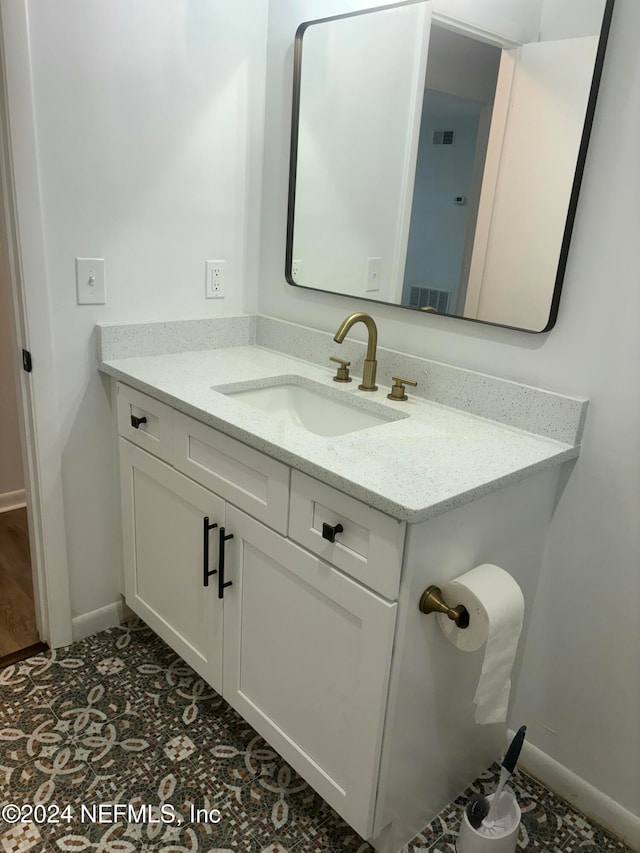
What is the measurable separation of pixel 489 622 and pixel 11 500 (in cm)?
233

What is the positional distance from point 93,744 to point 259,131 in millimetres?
1788

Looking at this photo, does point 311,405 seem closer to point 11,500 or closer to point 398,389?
point 398,389

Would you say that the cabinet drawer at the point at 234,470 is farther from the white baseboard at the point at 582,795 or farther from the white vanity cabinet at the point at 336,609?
the white baseboard at the point at 582,795

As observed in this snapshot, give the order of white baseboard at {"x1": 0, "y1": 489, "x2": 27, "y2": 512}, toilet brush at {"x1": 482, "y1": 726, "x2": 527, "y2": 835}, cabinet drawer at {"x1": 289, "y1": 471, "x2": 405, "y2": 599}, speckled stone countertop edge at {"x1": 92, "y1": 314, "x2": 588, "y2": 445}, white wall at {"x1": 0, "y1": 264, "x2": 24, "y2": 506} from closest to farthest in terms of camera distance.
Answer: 1. cabinet drawer at {"x1": 289, "y1": 471, "x2": 405, "y2": 599}
2. toilet brush at {"x1": 482, "y1": 726, "x2": 527, "y2": 835}
3. speckled stone countertop edge at {"x1": 92, "y1": 314, "x2": 588, "y2": 445}
4. white wall at {"x1": 0, "y1": 264, "x2": 24, "y2": 506}
5. white baseboard at {"x1": 0, "y1": 489, "x2": 27, "y2": 512}

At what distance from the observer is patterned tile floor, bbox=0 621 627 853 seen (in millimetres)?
1438

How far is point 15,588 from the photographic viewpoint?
227cm

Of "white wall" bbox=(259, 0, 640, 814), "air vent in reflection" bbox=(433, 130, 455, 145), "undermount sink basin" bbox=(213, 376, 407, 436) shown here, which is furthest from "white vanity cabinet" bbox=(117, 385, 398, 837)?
"air vent in reflection" bbox=(433, 130, 455, 145)

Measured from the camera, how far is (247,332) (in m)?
2.13

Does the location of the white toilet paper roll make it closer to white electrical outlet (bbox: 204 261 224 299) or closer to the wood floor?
white electrical outlet (bbox: 204 261 224 299)

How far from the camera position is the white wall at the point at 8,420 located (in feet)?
8.74

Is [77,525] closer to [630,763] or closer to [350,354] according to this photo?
[350,354]

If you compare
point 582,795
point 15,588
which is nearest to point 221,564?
point 582,795

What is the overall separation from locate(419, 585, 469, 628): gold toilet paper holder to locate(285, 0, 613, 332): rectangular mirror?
2.10ft

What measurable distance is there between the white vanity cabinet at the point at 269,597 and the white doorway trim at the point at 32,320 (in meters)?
0.21
